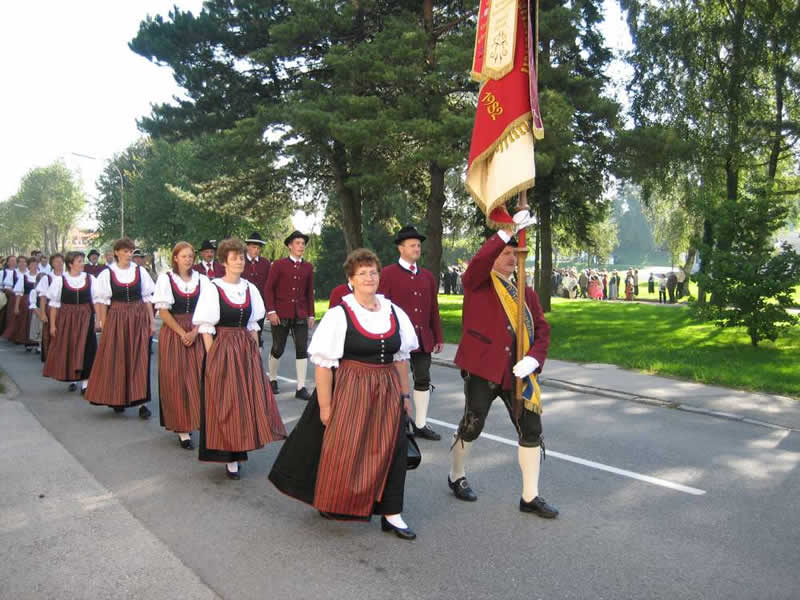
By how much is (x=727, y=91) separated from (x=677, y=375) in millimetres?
12219

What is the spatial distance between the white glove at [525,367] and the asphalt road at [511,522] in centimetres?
102

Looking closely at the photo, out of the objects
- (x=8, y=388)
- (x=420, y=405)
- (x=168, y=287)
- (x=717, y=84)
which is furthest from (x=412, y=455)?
(x=717, y=84)

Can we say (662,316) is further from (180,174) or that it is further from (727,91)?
(180,174)

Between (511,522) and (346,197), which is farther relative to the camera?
(346,197)

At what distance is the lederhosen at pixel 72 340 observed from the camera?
953 centimetres

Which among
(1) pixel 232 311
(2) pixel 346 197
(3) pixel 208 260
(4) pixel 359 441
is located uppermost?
(2) pixel 346 197

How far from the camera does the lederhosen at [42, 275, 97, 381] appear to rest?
9531 mm

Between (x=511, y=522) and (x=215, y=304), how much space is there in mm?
2835

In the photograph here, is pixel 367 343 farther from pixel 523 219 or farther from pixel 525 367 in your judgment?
pixel 523 219

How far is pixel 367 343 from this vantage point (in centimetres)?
436

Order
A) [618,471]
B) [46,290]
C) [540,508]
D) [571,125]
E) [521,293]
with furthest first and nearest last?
[571,125], [46,290], [618,471], [540,508], [521,293]


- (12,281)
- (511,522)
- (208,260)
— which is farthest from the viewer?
(12,281)

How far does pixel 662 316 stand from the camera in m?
22.3

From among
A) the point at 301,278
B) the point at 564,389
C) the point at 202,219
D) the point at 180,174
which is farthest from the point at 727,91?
the point at 180,174
